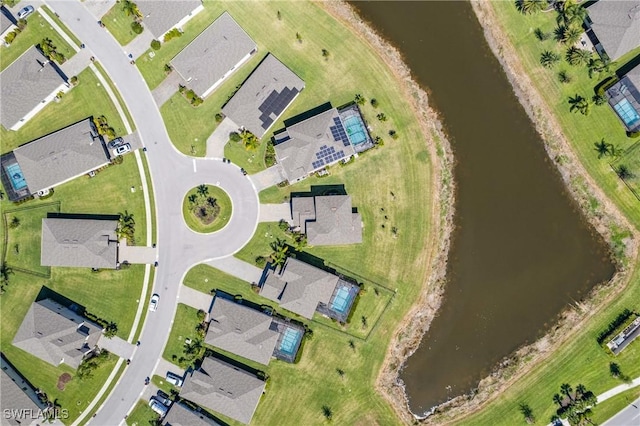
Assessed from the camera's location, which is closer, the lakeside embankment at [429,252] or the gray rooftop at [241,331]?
the gray rooftop at [241,331]

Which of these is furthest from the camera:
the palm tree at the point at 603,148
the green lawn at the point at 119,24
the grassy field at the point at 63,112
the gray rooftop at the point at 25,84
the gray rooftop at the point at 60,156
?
the grassy field at the point at 63,112

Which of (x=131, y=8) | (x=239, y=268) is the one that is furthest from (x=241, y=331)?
(x=131, y=8)

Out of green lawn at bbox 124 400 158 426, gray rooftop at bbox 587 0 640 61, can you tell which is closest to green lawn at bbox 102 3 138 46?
green lawn at bbox 124 400 158 426

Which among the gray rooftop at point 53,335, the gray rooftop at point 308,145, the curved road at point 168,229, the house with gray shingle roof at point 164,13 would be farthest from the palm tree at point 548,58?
the gray rooftop at point 53,335

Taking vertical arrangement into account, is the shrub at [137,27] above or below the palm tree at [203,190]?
above

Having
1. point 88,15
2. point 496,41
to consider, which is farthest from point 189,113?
point 496,41

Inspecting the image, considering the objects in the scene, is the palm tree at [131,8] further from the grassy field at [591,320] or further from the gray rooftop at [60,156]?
the grassy field at [591,320]

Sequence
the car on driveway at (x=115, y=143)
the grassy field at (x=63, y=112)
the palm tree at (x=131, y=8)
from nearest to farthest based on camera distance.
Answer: the palm tree at (x=131, y=8)
the car on driveway at (x=115, y=143)
the grassy field at (x=63, y=112)

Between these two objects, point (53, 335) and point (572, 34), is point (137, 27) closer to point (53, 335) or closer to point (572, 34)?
point (53, 335)
